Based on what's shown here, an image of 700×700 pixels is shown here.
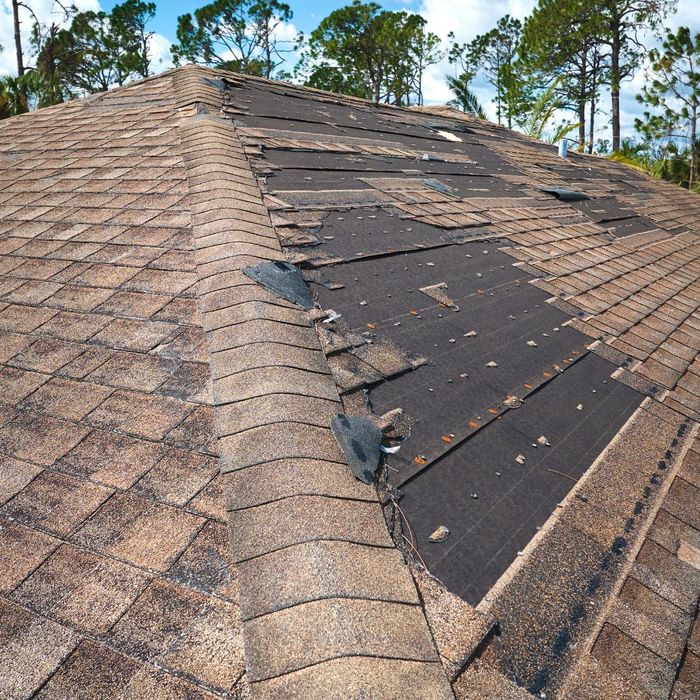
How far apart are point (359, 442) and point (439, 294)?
6.19 ft

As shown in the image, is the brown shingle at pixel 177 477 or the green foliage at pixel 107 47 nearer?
the brown shingle at pixel 177 477

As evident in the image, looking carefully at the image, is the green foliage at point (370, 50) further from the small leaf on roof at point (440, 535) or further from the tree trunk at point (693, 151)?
the small leaf on roof at point (440, 535)

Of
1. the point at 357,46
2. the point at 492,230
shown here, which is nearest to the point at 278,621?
the point at 492,230

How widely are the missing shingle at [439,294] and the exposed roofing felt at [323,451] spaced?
0.03 meters

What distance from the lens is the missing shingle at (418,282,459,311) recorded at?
3.60 meters

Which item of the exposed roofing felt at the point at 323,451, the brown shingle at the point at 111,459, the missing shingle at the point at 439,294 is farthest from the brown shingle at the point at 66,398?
the missing shingle at the point at 439,294

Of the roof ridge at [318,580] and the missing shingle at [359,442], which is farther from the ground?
the missing shingle at [359,442]

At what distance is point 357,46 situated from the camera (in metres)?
37.7

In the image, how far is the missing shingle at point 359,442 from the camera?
6.56 feet

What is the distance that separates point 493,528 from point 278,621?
0.93 metres

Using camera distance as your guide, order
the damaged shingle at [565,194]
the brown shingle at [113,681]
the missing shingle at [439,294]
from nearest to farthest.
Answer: the brown shingle at [113,681] < the missing shingle at [439,294] < the damaged shingle at [565,194]

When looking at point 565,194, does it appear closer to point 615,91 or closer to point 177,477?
point 177,477

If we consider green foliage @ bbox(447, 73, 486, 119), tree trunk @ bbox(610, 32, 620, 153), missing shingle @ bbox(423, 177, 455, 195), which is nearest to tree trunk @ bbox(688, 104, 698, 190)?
tree trunk @ bbox(610, 32, 620, 153)

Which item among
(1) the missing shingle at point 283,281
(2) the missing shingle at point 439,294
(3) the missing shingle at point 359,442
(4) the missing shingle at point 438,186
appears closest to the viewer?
(3) the missing shingle at point 359,442
